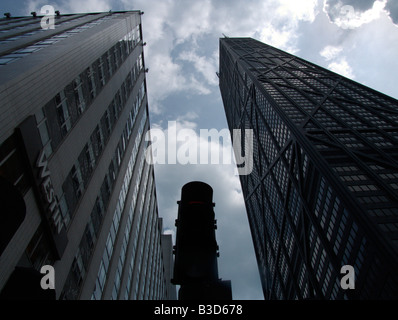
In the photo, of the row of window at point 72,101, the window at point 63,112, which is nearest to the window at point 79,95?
the row of window at point 72,101

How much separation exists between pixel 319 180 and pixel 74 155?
60965 mm

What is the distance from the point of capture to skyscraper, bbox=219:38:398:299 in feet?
189

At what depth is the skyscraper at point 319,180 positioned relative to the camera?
57.5 meters

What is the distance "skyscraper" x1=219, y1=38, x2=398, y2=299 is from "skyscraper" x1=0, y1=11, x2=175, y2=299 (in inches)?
1683

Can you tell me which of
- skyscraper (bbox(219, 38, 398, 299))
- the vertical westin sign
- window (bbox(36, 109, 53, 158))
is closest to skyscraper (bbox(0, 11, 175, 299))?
window (bbox(36, 109, 53, 158))

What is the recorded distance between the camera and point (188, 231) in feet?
11.8

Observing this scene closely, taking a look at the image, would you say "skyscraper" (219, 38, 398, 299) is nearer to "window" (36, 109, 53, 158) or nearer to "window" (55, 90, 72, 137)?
"window" (55, 90, 72, 137)

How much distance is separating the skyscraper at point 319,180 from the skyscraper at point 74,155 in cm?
4275

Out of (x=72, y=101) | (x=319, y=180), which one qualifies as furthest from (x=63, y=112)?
(x=319, y=180)

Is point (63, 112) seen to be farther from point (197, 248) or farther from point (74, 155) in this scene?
point (197, 248)

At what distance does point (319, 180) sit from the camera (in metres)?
70.9

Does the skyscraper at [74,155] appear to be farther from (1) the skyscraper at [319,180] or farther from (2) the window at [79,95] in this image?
(1) the skyscraper at [319,180]

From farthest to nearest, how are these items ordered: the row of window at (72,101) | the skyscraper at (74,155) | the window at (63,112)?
the window at (63,112)
the row of window at (72,101)
the skyscraper at (74,155)
